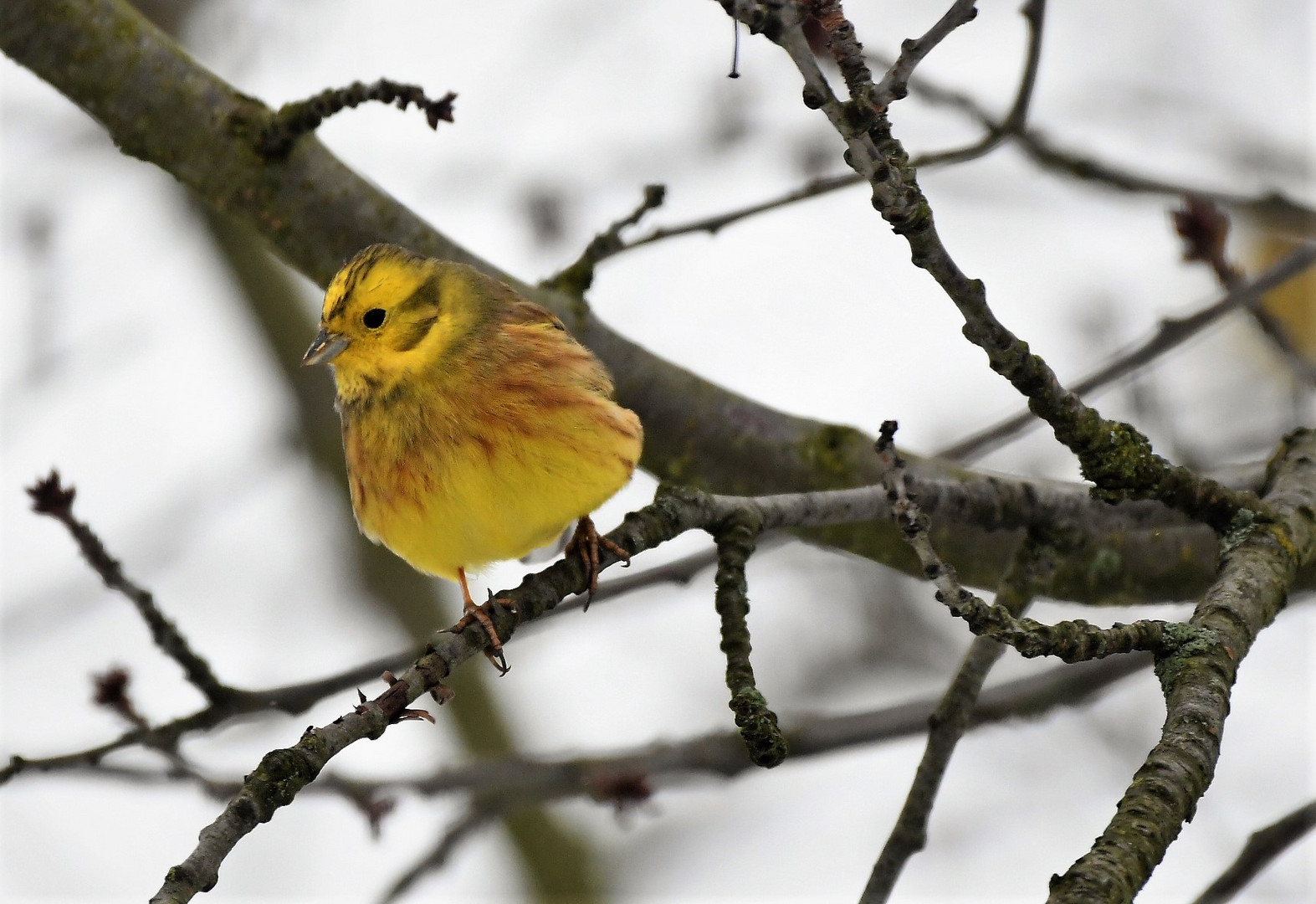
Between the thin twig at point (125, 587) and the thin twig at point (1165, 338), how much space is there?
2.16 m

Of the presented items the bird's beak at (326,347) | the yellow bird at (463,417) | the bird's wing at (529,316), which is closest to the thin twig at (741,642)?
the yellow bird at (463,417)

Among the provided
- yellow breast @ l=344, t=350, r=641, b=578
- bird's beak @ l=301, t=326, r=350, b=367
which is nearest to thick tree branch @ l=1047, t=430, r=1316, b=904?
yellow breast @ l=344, t=350, r=641, b=578

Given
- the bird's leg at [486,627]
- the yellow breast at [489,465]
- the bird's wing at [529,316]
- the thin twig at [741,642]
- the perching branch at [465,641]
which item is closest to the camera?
the perching branch at [465,641]

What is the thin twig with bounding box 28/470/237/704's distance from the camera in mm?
3357

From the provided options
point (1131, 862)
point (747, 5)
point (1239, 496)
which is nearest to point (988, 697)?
point (1239, 496)

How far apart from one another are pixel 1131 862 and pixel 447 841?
265 centimetres

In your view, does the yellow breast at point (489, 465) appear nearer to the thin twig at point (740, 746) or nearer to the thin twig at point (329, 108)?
the thin twig at point (329, 108)

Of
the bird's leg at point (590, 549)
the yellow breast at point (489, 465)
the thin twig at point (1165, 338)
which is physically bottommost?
the bird's leg at point (590, 549)

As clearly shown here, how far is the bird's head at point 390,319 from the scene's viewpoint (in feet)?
12.1

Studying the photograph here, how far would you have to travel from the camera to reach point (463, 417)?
3459mm

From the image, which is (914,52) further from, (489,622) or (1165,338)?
(1165,338)

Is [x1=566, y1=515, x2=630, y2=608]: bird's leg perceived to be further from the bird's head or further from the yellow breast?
the bird's head

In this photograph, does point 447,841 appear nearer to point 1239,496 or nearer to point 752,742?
point 752,742

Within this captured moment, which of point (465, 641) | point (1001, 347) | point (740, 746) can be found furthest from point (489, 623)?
point (740, 746)
